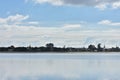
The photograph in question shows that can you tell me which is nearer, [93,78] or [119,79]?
[119,79]

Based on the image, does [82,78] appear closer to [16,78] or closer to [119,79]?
[119,79]

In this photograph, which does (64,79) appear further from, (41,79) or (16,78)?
(16,78)

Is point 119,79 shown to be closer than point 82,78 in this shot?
Yes

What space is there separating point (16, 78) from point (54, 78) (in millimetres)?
3115

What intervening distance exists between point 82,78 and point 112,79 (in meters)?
3.00

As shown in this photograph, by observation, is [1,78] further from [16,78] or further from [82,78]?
[82,78]

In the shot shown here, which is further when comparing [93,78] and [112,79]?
[93,78]

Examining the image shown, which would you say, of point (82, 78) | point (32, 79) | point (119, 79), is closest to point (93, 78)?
point (82, 78)

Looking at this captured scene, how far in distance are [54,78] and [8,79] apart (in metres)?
3.84

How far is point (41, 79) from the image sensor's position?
29.8 meters

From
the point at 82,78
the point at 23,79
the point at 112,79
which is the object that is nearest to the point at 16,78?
the point at 23,79

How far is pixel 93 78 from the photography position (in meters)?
30.7

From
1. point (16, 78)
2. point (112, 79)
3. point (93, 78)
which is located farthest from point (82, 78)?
point (16, 78)

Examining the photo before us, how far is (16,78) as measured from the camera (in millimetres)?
30734
